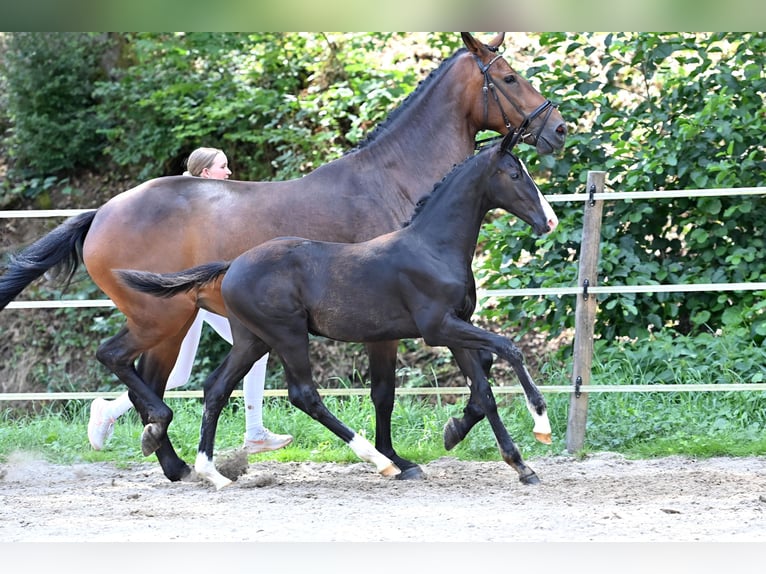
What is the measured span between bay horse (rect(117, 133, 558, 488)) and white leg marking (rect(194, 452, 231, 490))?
560mm

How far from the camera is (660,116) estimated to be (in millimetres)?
7305

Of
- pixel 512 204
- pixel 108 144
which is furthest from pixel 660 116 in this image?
pixel 108 144

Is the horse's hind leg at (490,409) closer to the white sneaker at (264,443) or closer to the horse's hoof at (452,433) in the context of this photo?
the horse's hoof at (452,433)

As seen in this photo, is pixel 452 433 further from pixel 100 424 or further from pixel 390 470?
pixel 100 424

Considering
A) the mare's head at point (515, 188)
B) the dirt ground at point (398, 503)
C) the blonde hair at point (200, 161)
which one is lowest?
the dirt ground at point (398, 503)

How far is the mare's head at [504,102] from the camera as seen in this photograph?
5465 mm

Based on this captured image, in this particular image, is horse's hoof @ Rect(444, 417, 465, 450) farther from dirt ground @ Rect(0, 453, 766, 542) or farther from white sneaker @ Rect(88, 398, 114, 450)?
white sneaker @ Rect(88, 398, 114, 450)

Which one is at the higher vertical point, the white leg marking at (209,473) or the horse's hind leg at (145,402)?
the horse's hind leg at (145,402)

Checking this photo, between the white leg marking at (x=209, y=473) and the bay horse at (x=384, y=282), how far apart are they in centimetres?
56

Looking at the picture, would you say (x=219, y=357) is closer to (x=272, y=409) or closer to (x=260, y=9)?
(x=272, y=409)

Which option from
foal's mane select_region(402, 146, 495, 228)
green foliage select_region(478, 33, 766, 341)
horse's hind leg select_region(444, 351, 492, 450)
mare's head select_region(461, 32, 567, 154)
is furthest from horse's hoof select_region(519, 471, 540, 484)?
green foliage select_region(478, 33, 766, 341)

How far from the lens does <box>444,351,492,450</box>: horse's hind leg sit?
16.7 feet

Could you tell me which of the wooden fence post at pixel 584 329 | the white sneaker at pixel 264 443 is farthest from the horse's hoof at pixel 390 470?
the wooden fence post at pixel 584 329

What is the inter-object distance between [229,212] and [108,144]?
7275mm
